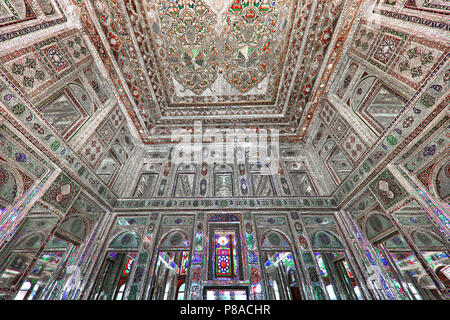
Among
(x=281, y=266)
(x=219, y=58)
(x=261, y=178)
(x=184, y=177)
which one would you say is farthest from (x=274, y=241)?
(x=219, y=58)

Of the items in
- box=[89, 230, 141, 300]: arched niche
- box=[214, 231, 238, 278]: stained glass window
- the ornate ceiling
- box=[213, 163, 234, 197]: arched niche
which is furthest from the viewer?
box=[213, 163, 234, 197]: arched niche

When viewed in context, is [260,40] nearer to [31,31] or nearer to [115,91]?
[115,91]

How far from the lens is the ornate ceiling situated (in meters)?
5.51

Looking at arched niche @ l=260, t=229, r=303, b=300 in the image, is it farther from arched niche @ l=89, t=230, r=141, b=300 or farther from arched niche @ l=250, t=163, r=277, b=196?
arched niche @ l=89, t=230, r=141, b=300

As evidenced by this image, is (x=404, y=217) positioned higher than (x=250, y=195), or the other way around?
(x=250, y=195)

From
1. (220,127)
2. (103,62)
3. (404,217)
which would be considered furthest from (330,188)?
(103,62)

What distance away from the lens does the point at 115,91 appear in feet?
20.5

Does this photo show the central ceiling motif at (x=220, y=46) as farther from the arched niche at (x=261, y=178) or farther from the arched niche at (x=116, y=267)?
the arched niche at (x=116, y=267)

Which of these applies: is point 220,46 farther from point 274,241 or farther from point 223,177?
point 274,241

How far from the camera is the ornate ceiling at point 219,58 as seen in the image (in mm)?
5512

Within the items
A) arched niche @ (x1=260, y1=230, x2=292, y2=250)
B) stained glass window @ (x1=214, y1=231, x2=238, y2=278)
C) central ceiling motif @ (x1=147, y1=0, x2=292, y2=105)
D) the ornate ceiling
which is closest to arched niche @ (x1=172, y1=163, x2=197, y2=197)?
the ornate ceiling

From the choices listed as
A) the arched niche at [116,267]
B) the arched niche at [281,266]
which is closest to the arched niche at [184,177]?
the arched niche at [116,267]

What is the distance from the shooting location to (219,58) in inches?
267
